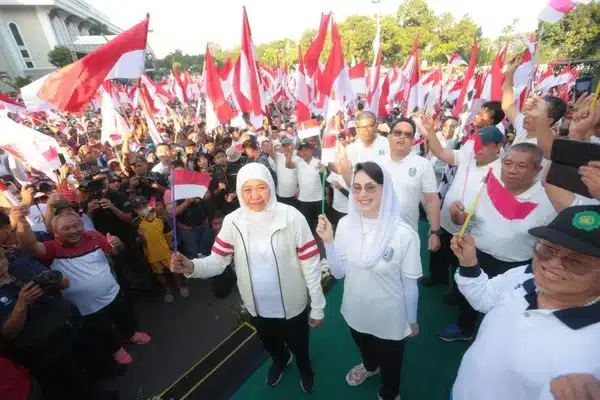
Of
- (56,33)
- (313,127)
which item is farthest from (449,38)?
(56,33)

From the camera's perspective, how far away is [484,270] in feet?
8.92

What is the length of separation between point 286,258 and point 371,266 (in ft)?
2.01

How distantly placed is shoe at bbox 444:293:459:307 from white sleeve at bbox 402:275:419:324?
172 cm

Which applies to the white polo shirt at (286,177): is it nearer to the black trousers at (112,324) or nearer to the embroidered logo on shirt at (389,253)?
the black trousers at (112,324)

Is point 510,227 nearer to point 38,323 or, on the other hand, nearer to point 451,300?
point 451,300

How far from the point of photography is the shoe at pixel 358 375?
8.86 feet

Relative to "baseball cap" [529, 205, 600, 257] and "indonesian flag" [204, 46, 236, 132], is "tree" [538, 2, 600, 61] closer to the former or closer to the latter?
"indonesian flag" [204, 46, 236, 132]

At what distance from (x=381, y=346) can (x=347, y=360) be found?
0.96 metres

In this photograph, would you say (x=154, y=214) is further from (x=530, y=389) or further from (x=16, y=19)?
(x=16, y=19)

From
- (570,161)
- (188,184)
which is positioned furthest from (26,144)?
(570,161)

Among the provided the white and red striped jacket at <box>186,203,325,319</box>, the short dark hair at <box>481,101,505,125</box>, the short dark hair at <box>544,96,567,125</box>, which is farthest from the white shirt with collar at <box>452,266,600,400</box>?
the short dark hair at <box>481,101,505,125</box>

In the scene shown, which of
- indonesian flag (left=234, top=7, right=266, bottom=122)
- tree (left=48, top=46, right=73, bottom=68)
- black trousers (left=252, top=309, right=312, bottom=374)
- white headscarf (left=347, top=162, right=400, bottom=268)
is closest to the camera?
white headscarf (left=347, top=162, right=400, bottom=268)

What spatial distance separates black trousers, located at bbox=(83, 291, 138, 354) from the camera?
2984 mm

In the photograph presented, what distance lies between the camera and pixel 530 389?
3.82 ft
